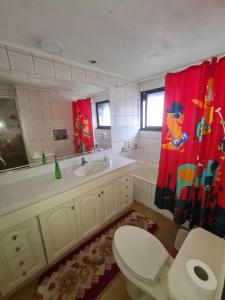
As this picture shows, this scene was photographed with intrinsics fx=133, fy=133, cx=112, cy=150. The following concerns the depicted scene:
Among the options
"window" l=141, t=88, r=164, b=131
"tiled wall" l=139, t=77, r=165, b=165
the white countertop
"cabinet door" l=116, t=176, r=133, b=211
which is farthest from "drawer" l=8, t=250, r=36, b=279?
"window" l=141, t=88, r=164, b=131

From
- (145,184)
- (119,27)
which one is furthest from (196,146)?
(119,27)

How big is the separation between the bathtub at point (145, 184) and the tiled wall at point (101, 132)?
0.49 meters

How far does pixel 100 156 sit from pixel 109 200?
26.0 inches

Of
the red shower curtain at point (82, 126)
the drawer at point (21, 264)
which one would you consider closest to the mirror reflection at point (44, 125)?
the red shower curtain at point (82, 126)

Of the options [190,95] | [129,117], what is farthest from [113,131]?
[190,95]

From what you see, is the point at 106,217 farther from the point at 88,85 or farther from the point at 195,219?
the point at 88,85

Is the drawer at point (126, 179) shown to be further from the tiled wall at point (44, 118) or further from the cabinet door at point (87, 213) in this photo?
the tiled wall at point (44, 118)

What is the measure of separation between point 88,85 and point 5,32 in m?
0.86

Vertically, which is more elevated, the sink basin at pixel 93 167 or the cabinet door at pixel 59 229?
the sink basin at pixel 93 167

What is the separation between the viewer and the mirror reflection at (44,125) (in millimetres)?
1266

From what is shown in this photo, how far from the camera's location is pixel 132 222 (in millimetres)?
1790

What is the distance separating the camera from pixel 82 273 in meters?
1.23

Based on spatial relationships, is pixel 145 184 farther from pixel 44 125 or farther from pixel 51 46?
pixel 51 46

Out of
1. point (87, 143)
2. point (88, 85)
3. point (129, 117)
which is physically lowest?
point (87, 143)
